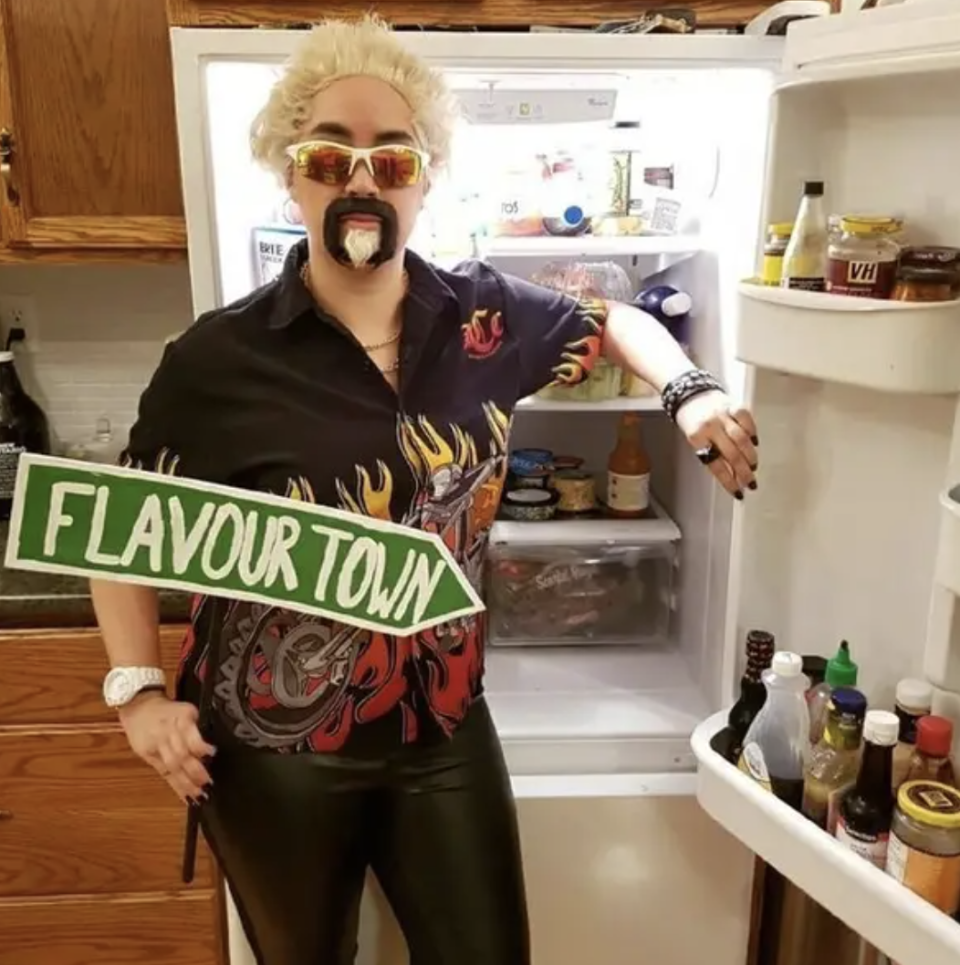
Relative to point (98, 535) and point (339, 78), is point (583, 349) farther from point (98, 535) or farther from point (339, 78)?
point (98, 535)

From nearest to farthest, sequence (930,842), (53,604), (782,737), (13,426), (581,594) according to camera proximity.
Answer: (930,842) → (782,737) → (53,604) → (581,594) → (13,426)

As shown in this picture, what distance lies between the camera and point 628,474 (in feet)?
5.62

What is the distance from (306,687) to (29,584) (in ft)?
2.24

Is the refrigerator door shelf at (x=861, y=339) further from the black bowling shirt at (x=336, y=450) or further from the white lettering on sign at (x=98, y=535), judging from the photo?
the white lettering on sign at (x=98, y=535)

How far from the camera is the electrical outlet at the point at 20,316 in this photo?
2.03m

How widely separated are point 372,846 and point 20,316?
1.30 metres

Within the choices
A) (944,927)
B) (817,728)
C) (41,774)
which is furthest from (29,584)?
(944,927)

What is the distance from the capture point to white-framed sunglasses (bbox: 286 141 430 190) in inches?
41.3

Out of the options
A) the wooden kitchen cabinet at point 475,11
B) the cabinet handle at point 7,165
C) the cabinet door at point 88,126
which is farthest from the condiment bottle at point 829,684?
the cabinet handle at point 7,165

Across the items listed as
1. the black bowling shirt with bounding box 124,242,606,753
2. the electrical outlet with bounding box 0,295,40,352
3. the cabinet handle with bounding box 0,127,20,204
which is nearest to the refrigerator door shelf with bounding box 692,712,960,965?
Answer: the black bowling shirt with bounding box 124,242,606,753

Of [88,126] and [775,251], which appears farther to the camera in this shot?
[88,126]

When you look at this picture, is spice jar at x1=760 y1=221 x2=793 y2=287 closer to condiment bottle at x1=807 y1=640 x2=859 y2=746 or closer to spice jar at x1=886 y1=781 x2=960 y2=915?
condiment bottle at x1=807 y1=640 x2=859 y2=746

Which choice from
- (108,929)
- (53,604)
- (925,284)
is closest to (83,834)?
(108,929)

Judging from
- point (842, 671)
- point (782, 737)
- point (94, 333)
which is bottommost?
point (782, 737)
